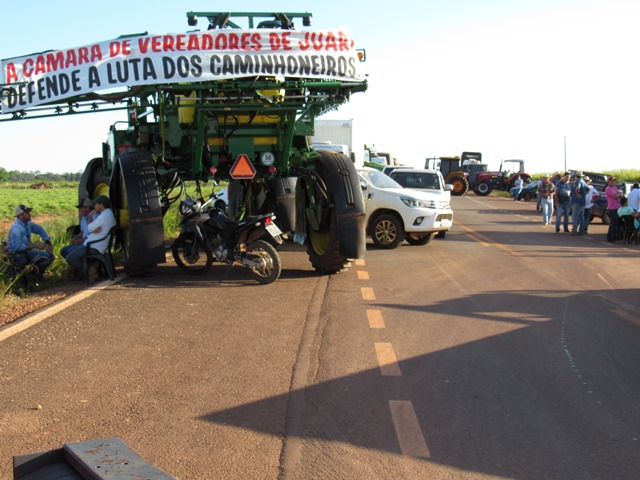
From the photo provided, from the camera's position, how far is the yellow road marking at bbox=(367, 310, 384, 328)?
8625 mm

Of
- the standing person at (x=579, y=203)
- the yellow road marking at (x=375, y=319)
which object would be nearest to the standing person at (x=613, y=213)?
the standing person at (x=579, y=203)

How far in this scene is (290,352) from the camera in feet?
24.1

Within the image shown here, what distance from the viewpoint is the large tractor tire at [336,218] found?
464 inches

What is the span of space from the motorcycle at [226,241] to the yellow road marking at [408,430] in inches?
231

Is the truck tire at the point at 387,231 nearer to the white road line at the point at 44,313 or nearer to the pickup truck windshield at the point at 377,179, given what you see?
the pickup truck windshield at the point at 377,179

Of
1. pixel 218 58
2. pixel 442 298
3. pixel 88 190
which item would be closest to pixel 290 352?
pixel 442 298

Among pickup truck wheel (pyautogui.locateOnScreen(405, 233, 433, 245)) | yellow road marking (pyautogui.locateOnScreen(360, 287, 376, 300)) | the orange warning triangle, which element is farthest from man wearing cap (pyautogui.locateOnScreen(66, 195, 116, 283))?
pickup truck wheel (pyautogui.locateOnScreen(405, 233, 433, 245))

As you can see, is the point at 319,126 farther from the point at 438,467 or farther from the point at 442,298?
the point at 438,467

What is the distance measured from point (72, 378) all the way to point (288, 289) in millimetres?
4989

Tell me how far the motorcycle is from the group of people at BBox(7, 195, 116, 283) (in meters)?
1.21

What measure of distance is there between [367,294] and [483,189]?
46.6 metres

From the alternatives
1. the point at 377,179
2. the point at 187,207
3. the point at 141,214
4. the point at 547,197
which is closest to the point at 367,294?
the point at 141,214

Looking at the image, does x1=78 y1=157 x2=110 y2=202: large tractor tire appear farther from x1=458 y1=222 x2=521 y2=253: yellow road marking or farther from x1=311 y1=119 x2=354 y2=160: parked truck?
x1=311 y1=119 x2=354 y2=160: parked truck

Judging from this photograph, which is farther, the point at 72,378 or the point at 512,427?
the point at 72,378
